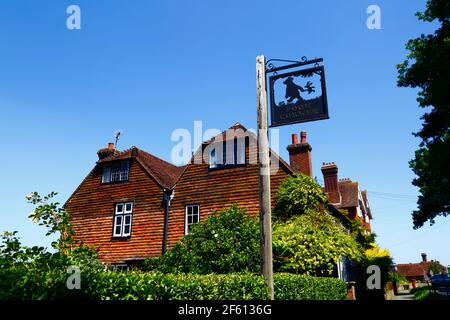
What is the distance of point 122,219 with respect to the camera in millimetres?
22594

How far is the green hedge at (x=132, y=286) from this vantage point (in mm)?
4052

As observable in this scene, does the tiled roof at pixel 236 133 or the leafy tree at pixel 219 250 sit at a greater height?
the tiled roof at pixel 236 133

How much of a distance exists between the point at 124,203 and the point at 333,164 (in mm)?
19169

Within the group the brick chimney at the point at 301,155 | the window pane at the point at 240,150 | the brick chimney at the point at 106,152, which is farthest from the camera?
the brick chimney at the point at 106,152

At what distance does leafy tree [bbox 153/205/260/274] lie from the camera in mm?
12594

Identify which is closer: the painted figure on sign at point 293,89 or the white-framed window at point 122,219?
the painted figure on sign at point 293,89

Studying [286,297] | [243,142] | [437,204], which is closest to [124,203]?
[243,142]

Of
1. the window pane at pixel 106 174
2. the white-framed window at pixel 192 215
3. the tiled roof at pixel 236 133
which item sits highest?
the tiled roof at pixel 236 133

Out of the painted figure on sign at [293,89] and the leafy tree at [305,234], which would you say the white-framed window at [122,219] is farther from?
the painted figure on sign at [293,89]

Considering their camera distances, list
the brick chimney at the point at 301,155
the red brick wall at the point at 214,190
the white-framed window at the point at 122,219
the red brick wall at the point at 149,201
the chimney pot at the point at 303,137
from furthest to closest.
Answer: the chimney pot at the point at 303,137, the white-framed window at the point at 122,219, the brick chimney at the point at 301,155, the red brick wall at the point at 149,201, the red brick wall at the point at 214,190

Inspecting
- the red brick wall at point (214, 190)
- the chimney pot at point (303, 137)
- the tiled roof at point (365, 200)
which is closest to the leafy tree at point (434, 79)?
the chimney pot at point (303, 137)

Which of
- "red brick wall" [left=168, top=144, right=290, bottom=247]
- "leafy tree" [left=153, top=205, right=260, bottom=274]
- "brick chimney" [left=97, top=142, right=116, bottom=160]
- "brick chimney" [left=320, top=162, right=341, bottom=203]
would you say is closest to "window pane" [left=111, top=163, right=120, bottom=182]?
"brick chimney" [left=97, top=142, right=116, bottom=160]

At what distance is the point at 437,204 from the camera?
26844 millimetres

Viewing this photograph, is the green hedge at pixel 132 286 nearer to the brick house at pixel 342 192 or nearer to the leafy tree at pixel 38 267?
the leafy tree at pixel 38 267
